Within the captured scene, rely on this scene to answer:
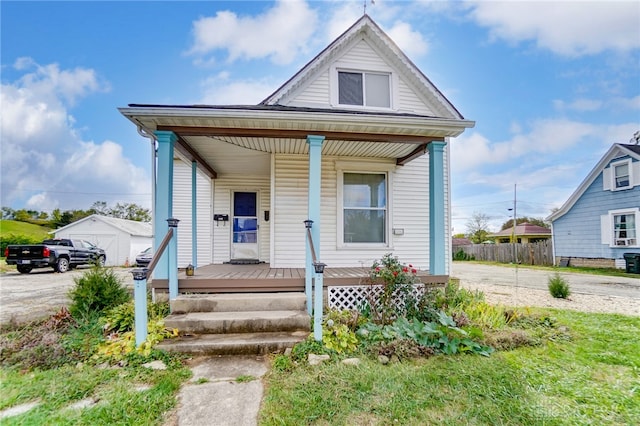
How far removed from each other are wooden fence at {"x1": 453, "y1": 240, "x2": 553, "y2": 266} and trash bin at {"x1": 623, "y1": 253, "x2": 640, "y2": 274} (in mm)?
3897

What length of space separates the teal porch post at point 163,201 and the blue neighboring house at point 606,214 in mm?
17691

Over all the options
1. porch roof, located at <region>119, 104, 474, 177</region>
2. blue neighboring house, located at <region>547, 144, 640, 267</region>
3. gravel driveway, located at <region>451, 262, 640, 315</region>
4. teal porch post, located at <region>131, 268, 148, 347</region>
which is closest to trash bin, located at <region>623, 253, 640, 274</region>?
blue neighboring house, located at <region>547, 144, 640, 267</region>

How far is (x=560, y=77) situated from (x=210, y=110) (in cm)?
1403

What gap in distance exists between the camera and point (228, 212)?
7.68 meters

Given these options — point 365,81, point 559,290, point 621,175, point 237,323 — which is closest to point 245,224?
point 237,323

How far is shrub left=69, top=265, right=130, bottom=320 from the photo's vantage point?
4297 millimetres

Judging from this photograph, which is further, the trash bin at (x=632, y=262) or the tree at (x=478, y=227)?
the tree at (x=478, y=227)

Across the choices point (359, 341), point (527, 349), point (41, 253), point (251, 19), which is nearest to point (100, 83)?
point (251, 19)

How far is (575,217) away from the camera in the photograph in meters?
15.3

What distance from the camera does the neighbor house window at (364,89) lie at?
280 inches

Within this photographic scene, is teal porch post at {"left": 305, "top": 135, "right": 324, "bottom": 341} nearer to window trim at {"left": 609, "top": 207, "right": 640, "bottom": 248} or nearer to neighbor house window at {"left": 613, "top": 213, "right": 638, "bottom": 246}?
window trim at {"left": 609, "top": 207, "right": 640, "bottom": 248}

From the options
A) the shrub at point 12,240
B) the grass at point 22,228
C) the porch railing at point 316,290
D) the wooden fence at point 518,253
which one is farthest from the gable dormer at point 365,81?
the grass at point 22,228

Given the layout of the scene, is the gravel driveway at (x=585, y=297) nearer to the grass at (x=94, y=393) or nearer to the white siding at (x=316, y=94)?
the white siding at (x=316, y=94)

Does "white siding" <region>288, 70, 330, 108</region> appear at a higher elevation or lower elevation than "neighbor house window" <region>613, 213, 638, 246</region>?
higher
